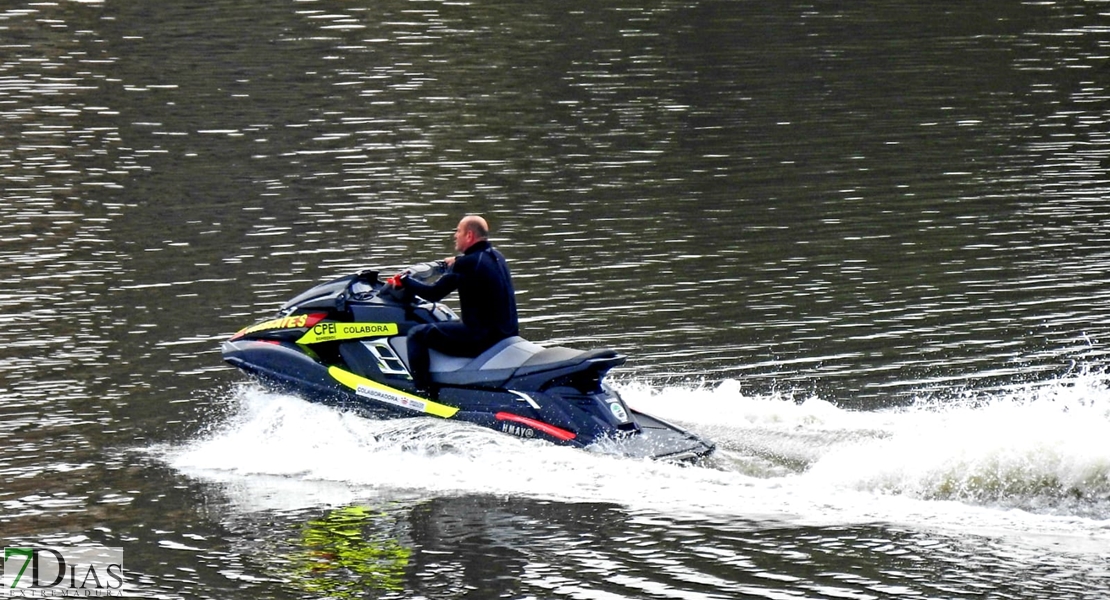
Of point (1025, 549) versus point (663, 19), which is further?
point (663, 19)

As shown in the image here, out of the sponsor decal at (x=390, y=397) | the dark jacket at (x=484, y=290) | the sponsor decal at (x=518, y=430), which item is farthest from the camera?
the sponsor decal at (x=390, y=397)

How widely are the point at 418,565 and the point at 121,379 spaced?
5943 millimetres

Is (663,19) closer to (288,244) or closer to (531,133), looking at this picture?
(531,133)

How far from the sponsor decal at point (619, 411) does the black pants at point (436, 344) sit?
1.25m

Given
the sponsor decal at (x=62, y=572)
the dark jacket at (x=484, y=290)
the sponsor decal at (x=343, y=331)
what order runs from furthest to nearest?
the sponsor decal at (x=343, y=331) → the dark jacket at (x=484, y=290) → the sponsor decal at (x=62, y=572)

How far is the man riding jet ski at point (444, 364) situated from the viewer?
40.1 feet

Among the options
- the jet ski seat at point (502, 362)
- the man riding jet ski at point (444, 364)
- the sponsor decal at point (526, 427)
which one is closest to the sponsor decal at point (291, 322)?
the man riding jet ski at point (444, 364)

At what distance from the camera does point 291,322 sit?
13.7 metres

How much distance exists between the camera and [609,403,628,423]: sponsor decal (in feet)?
40.1

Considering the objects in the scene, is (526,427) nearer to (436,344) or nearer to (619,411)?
(619,411)

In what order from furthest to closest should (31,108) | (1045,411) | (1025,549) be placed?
(31,108) → (1045,411) → (1025,549)

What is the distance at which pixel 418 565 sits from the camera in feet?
33.5

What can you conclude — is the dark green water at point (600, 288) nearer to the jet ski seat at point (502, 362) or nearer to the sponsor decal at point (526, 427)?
the sponsor decal at point (526, 427)

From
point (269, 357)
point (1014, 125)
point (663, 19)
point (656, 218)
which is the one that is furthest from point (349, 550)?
point (663, 19)
